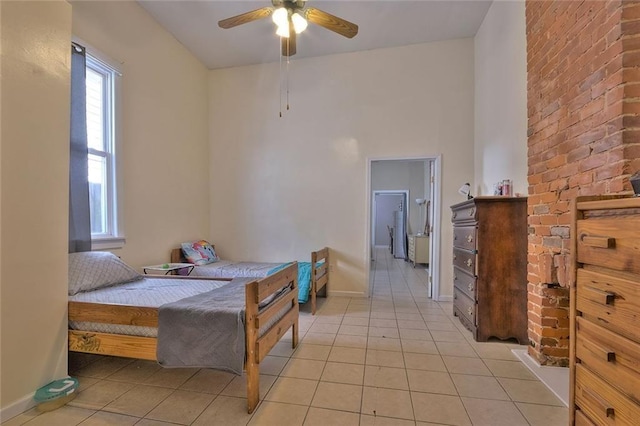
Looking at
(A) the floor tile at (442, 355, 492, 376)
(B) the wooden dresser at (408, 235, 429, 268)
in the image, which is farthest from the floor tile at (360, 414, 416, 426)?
(B) the wooden dresser at (408, 235, 429, 268)

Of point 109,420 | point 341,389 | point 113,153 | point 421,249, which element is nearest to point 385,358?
point 341,389

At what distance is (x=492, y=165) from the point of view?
3.18 meters

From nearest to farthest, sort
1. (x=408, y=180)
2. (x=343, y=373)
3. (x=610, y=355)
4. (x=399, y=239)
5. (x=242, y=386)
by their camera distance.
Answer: (x=610, y=355), (x=242, y=386), (x=343, y=373), (x=408, y=180), (x=399, y=239)

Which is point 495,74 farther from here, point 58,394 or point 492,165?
point 58,394

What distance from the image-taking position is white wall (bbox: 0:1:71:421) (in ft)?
4.99

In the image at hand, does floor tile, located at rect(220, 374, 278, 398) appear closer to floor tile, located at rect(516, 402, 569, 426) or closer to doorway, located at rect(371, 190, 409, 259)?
floor tile, located at rect(516, 402, 569, 426)

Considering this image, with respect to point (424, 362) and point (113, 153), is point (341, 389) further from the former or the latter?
point (113, 153)

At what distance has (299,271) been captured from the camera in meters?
3.54

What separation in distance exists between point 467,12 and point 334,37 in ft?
5.11

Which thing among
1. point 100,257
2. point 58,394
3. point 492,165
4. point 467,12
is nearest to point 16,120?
point 100,257

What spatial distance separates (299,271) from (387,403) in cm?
202

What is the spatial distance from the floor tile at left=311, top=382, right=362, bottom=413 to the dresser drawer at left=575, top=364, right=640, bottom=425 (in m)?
1.03

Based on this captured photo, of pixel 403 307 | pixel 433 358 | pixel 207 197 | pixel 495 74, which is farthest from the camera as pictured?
pixel 207 197

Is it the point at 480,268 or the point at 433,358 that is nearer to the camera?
the point at 433,358
